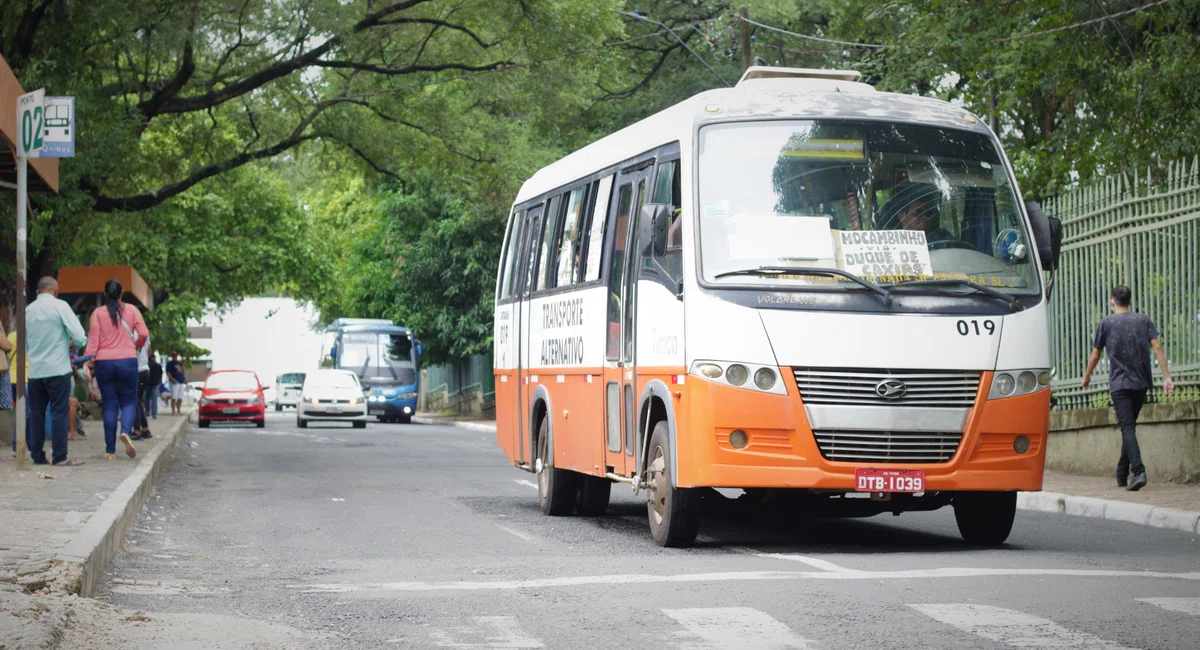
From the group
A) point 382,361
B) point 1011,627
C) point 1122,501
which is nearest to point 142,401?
point 1122,501

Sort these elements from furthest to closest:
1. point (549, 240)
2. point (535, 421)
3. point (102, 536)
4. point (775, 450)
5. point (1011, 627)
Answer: point (535, 421) < point (549, 240) < point (775, 450) < point (102, 536) < point (1011, 627)

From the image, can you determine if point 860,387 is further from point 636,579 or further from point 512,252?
point 512,252

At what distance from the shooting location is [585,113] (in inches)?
1594

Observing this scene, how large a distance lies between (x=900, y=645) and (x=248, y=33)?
73.7 feet

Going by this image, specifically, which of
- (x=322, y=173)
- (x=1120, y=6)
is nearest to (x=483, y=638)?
Answer: (x=1120, y=6)

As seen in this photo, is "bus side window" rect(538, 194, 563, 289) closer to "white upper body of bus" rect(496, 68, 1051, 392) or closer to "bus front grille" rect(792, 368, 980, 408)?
"white upper body of bus" rect(496, 68, 1051, 392)

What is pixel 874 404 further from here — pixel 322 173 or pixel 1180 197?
pixel 322 173

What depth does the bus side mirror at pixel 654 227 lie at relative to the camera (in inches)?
429

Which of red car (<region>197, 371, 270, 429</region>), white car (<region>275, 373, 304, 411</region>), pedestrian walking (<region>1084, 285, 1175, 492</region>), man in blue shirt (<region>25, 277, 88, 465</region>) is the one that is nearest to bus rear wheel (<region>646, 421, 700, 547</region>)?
pedestrian walking (<region>1084, 285, 1175, 492</region>)

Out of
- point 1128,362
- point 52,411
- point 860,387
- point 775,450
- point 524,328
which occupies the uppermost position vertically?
point 524,328

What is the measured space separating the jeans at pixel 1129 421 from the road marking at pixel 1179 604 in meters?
7.31

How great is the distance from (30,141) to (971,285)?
356 inches

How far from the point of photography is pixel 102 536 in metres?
10.1

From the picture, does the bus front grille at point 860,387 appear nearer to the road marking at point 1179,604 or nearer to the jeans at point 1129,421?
the road marking at point 1179,604
